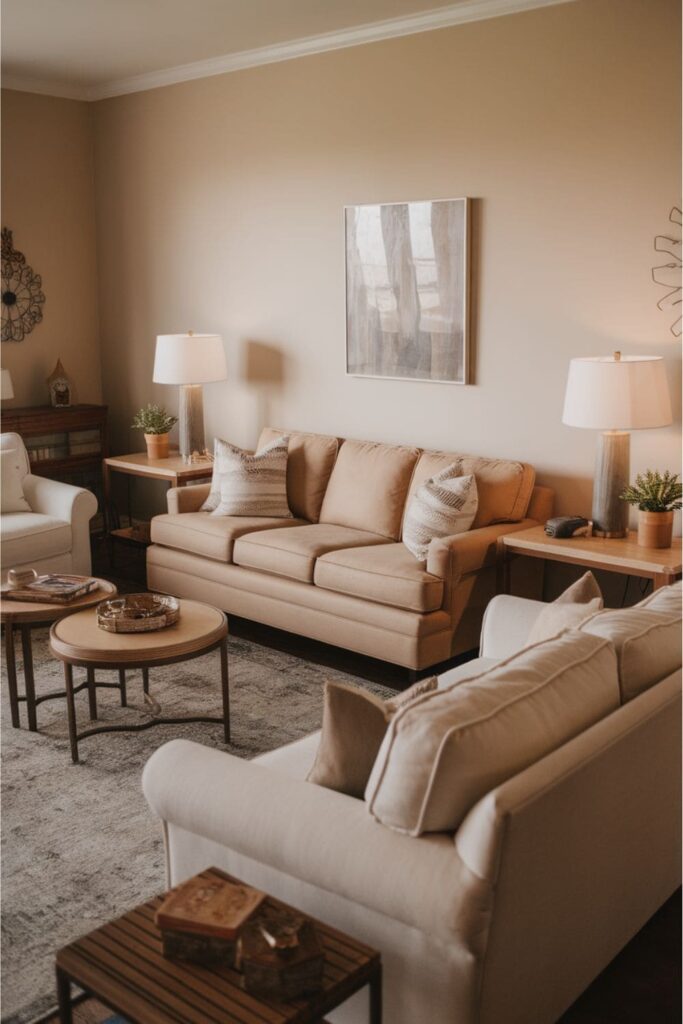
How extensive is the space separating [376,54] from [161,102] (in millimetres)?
1723

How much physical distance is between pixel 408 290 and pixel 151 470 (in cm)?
181

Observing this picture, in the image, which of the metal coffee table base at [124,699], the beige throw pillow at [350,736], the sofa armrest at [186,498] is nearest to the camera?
the beige throw pillow at [350,736]

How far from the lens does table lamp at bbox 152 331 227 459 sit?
5719 millimetres

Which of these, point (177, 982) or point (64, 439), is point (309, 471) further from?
point (177, 982)

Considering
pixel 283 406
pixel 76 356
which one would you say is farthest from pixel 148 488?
pixel 283 406

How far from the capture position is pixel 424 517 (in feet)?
14.5

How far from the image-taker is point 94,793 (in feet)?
11.1

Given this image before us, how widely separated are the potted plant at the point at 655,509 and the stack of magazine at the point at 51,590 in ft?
7.03

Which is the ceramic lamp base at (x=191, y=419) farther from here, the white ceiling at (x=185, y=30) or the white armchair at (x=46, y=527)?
the white ceiling at (x=185, y=30)

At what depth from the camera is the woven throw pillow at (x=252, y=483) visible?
17.1ft

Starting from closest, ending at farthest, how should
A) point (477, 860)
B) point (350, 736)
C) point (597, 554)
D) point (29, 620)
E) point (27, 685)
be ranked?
point (477, 860) → point (350, 736) → point (29, 620) → point (27, 685) → point (597, 554)

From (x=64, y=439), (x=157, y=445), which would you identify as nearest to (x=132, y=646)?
(x=157, y=445)

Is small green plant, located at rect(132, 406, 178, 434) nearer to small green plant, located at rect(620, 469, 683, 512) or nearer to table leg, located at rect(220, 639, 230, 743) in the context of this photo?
table leg, located at rect(220, 639, 230, 743)

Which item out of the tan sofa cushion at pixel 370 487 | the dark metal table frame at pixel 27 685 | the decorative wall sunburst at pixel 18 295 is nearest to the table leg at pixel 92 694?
the dark metal table frame at pixel 27 685
